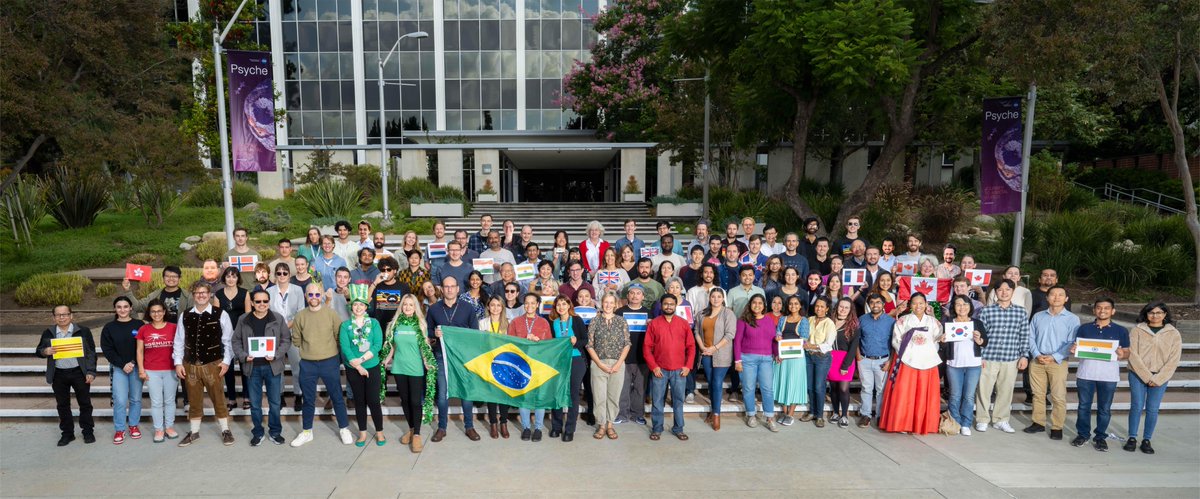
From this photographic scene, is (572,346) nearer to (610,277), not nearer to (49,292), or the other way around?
(610,277)

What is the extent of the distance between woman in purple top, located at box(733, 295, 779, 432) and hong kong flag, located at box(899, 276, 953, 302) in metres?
2.24

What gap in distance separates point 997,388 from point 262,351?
846cm

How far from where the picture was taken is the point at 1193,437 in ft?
24.6

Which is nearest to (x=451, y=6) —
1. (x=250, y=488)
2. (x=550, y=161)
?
(x=550, y=161)

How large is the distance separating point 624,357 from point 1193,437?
6851 millimetres

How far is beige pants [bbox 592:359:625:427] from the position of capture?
7246mm

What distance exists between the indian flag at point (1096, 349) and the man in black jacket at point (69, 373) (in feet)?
35.9

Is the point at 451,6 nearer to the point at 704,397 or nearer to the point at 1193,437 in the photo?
the point at 704,397

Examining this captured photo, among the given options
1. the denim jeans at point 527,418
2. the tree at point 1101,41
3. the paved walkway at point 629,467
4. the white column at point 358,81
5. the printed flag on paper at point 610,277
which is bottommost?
the paved walkway at point 629,467

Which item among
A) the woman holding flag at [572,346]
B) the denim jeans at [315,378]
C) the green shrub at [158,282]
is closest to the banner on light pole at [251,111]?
the green shrub at [158,282]

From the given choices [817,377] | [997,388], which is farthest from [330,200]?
[997,388]

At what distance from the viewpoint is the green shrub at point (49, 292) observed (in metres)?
13.0

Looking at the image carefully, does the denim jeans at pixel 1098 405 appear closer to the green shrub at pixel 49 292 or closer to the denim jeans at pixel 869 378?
the denim jeans at pixel 869 378

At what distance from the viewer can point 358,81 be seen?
135 feet
